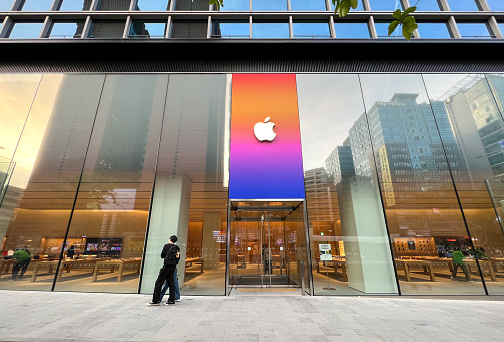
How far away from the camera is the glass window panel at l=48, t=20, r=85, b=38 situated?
26.5 feet

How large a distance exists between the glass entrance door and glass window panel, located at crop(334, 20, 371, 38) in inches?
259

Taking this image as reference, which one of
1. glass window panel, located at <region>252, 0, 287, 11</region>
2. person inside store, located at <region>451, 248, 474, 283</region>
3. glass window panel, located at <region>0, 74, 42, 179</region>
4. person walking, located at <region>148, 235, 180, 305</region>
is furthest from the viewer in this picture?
glass window panel, located at <region>252, 0, 287, 11</region>

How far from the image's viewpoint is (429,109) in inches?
303

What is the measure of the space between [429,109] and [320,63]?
165 inches

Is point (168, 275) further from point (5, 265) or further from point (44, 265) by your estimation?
point (5, 265)

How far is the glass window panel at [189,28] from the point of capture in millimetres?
8328

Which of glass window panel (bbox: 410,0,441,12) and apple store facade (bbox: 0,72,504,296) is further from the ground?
glass window panel (bbox: 410,0,441,12)

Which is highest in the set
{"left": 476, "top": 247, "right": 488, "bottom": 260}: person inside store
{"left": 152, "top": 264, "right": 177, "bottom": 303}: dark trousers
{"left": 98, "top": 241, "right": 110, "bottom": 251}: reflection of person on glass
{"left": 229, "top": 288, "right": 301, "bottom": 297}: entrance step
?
{"left": 98, "top": 241, "right": 110, "bottom": 251}: reflection of person on glass

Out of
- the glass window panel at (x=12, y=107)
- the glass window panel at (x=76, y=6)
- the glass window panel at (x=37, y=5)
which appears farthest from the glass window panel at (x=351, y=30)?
the glass window panel at (x=12, y=107)

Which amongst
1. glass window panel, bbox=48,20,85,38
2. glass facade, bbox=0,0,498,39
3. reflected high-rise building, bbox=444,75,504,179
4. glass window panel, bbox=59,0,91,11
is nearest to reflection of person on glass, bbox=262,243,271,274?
reflected high-rise building, bbox=444,75,504,179

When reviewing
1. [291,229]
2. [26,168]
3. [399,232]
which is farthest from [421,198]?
[26,168]

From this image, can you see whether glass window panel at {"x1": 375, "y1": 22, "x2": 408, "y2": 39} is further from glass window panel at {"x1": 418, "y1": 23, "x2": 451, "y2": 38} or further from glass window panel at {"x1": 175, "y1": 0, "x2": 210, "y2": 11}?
glass window panel at {"x1": 175, "y1": 0, "x2": 210, "y2": 11}

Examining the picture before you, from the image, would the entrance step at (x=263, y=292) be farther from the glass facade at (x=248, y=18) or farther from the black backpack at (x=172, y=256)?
the glass facade at (x=248, y=18)

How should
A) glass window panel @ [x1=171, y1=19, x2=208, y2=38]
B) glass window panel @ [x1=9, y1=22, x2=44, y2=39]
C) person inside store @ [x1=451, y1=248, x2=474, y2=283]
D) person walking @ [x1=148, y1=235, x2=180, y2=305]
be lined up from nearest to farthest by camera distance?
person walking @ [x1=148, y1=235, x2=180, y2=305]
person inside store @ [x1=451, y1=248, x2=474, y2=283]
glass window panel @ [x1=9, y1=22, x2=44, y2=39]
glass window panel @ [x1=171, y1=19, x2=208, y2=38]
